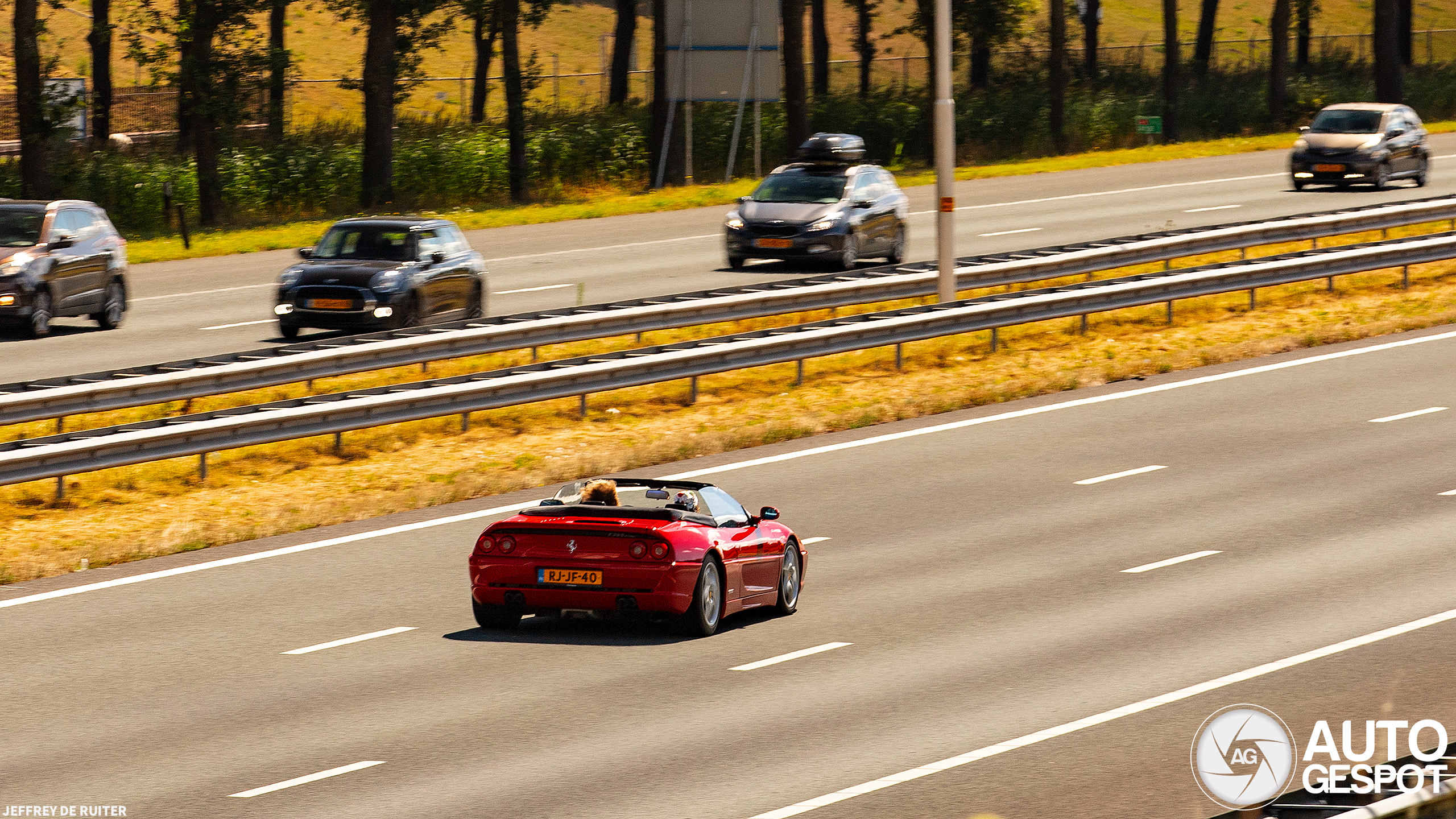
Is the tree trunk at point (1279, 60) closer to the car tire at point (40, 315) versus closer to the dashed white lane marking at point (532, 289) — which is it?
the dashed white lane marking at point (532, 289)

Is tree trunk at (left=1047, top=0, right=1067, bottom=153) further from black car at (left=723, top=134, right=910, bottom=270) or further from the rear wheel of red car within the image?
the rear wheel of red car

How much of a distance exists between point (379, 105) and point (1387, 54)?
98.4 feet

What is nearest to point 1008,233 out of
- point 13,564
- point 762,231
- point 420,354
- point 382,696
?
point 762,231

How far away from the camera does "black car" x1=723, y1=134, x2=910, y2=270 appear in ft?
99.3

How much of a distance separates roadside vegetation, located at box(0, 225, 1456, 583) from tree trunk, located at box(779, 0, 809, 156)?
21.7 meters

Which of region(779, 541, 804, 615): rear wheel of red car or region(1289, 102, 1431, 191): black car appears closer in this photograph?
region(779, 541, 804, 615): rear wheel of red car

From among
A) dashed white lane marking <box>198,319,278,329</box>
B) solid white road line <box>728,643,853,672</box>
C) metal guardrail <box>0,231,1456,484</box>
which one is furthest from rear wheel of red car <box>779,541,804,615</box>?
dashed white lane marking <box>198,319,278,329</box>

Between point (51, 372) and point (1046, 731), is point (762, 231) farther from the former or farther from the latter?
point (1046, 731)

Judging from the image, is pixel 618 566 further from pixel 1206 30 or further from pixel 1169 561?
pixel 1206 30

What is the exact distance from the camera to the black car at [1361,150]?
4050 cm

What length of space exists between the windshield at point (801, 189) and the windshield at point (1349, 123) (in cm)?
1470

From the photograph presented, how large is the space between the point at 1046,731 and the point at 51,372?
1575 cm

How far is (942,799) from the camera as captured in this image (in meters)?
8.43

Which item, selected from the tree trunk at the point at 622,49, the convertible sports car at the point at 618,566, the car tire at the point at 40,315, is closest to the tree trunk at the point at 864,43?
the tree trunk at the point at 622,49
